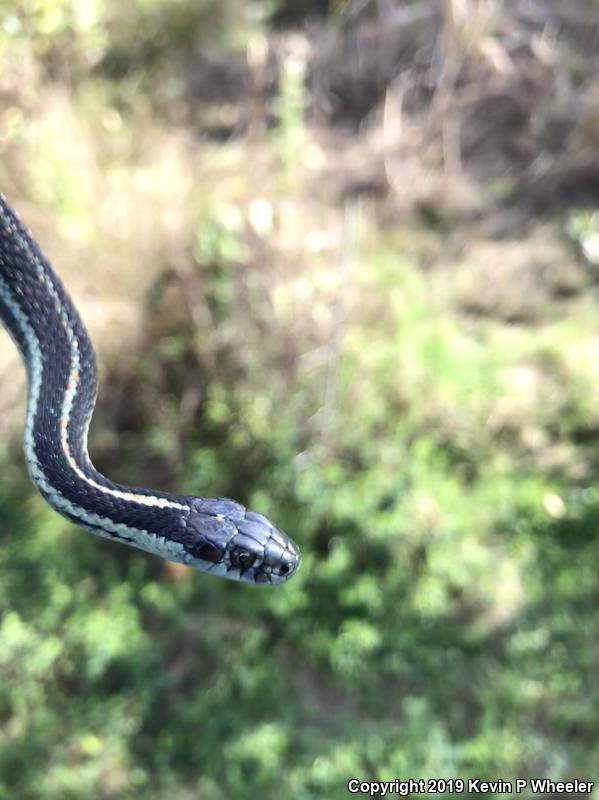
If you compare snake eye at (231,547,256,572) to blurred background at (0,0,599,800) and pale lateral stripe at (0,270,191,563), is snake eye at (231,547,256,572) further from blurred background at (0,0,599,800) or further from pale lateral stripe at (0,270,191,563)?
blurred background at (0,0,599,800)

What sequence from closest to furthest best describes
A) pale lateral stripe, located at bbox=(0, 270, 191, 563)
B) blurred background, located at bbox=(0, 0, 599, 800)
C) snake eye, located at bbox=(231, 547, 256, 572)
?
pale lateral stripe, located at bbox=(0, 270, 191, 563)
snake eye, located at bbox=(231, 547, 256, 572)
blurred background, located at bbox=(0, 0, 599, 800)

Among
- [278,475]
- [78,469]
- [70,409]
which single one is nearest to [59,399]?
[70,409]

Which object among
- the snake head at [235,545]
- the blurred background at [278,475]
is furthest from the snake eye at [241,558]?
the blurred background at [278,475]

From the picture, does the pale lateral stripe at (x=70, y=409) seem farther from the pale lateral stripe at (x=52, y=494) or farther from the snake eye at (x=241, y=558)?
the snake eye at (x=241, y=558)

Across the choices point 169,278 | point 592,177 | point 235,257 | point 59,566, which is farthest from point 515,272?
point 59,566

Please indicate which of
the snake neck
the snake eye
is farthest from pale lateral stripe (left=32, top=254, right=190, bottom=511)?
the snake eye

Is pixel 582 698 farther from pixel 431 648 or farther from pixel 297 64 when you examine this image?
pixel 297 64

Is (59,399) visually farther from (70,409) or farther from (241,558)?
(241,558)
